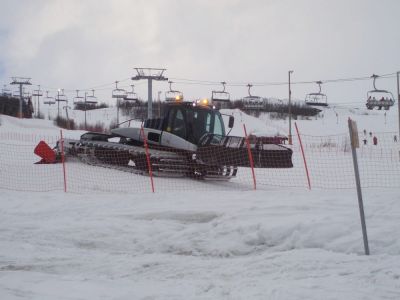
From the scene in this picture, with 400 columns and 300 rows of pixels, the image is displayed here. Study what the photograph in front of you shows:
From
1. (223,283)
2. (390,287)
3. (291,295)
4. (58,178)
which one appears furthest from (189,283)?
(58,178)

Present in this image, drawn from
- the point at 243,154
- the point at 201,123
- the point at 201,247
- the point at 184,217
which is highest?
the point at 201,123

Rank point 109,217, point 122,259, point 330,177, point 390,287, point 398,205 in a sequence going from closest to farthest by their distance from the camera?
point 390,287
point 122,259
point 398,205
point 109,217
point 330,177

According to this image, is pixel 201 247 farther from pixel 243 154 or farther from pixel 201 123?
pixel 201 123

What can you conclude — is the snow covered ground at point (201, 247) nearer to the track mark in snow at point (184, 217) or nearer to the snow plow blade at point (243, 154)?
the track mark in snow at point (184, 217)

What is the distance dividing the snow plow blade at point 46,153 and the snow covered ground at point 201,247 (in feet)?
23.1

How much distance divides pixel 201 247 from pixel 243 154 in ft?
23.9

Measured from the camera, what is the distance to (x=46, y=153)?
18078 mm

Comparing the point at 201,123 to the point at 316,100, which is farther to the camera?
the point at 316,100

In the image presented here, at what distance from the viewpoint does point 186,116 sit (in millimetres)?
16688

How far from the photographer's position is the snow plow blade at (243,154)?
47.7 ft

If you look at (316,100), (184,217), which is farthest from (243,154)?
(316,100)

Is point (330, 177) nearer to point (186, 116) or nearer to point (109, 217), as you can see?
point (186, 116)

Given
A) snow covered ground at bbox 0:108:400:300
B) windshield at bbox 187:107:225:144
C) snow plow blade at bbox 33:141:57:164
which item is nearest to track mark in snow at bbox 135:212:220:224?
snow covered ground at bbox 0:108:400:300

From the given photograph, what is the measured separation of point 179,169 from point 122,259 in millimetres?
9371
